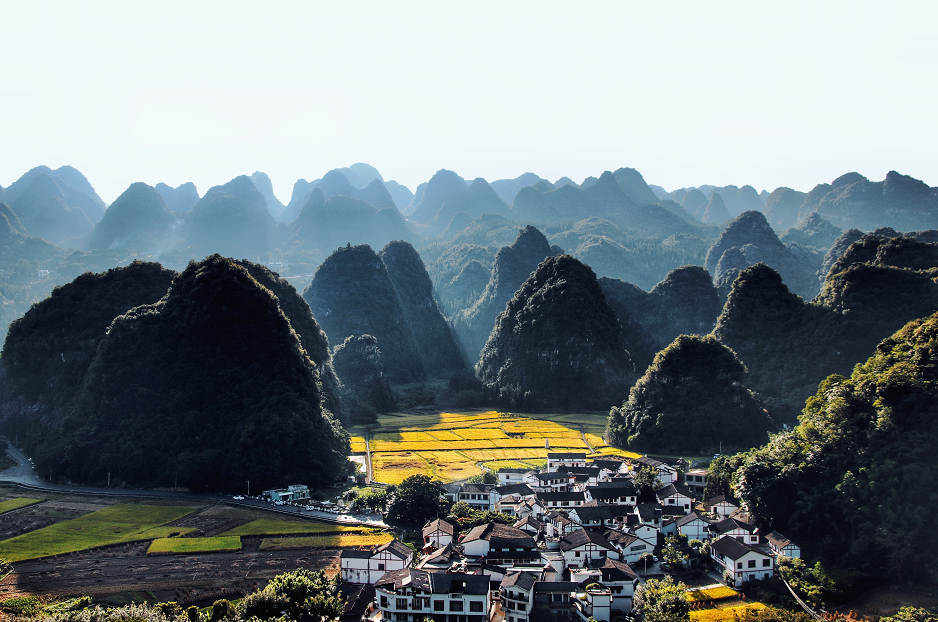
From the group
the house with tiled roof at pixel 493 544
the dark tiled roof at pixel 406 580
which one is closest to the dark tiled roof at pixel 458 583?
the dark tiled roof at pixel 406 580

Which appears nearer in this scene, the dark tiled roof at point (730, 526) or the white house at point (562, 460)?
the dark tiled roof at point (730, 526)

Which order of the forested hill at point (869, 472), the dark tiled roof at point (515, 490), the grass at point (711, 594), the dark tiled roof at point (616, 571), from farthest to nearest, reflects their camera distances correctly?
the dark tiled roof at point (515, 490), the forested hill at point (869, 472), the grass at point (711, 594), the dark tiled roof at point (616, 571)

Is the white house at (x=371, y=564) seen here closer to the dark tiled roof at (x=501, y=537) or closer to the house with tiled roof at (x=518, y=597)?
the dark tiled roof at (x=501, y=537)

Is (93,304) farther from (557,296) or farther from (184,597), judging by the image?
(557,296)

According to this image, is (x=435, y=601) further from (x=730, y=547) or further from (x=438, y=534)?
(x=730, y=547)

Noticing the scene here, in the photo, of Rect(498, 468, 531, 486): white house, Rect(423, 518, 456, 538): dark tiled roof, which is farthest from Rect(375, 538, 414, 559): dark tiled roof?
Rect(498, 468, 531, 486): white house

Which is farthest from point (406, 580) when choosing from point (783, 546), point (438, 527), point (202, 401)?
point (202, 401)
